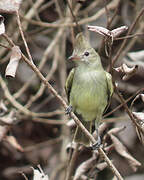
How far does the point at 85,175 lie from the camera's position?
9.03 ft

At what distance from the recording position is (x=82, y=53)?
114 inches

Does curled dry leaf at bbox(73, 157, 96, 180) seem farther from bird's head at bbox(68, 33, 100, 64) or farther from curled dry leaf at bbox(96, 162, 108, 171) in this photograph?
bird's head at bbox(68, 33, 100, 64)

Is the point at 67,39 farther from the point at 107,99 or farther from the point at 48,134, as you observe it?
the point at 107,99

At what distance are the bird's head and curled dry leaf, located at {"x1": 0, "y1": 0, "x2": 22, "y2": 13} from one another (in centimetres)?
73

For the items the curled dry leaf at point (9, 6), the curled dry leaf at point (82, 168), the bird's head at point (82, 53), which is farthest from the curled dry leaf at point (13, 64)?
the curled dry leaf at point (82, 168)

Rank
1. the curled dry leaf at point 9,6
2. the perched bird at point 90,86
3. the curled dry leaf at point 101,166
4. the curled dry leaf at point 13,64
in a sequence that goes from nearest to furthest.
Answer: the curled dry leaf at point 13,64
the curled dry leaf at point 9,6
the curled dry leaf at point 101,166
the perched bird at point 90,86

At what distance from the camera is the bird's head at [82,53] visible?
2.62m

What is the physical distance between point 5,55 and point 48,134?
997 mm

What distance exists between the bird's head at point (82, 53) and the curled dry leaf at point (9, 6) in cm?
73

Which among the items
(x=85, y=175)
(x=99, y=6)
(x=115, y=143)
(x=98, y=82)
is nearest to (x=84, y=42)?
(x=98, y=82)

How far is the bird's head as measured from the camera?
2.62 m

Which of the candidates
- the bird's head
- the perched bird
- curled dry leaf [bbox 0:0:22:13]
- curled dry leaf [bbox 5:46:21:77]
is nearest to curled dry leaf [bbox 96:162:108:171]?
the perched bird

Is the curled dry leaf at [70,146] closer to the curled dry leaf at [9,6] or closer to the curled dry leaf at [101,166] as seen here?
the curled dry leaf at [101,166]

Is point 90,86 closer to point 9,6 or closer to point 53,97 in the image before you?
point 53,97
